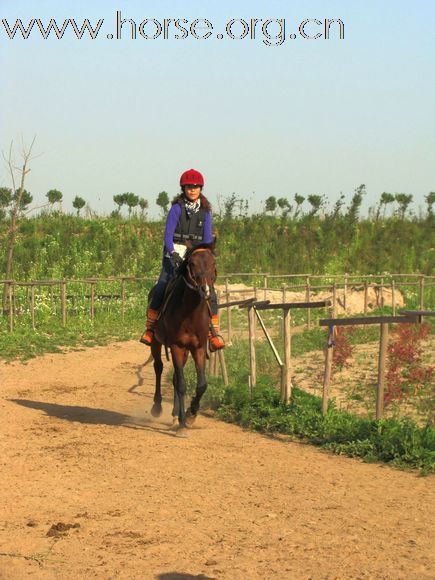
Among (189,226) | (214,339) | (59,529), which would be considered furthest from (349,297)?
(59,529)

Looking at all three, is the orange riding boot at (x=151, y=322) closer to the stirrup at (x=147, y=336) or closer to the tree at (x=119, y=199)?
the stirrup at (x=147, y=336)

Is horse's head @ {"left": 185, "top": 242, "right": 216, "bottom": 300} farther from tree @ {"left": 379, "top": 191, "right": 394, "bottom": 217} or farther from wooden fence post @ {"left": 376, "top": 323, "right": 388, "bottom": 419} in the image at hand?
tree @ {"left": 379, "top": 191, "right": 394, "bottom": 217}

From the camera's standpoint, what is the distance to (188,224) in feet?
37.0

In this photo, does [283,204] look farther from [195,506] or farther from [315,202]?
[195,506]

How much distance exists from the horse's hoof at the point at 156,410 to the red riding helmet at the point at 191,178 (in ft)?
10.3

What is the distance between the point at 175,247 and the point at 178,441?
2.47 meters

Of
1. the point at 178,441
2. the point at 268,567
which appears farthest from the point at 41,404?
the point at 268,567

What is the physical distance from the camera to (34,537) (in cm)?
660

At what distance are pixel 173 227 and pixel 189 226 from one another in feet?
0.79

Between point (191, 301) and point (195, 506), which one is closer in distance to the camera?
point (195, 506)

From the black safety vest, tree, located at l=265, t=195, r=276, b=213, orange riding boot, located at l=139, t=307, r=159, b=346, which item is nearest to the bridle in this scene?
the black safety vest

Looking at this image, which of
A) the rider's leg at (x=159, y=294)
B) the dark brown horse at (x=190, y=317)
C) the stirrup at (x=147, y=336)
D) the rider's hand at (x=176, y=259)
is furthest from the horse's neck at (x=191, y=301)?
the stirrup at (x=147, y=336)

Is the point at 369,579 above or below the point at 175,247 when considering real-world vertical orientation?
below

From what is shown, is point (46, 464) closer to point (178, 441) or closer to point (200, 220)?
point (178, 441)
